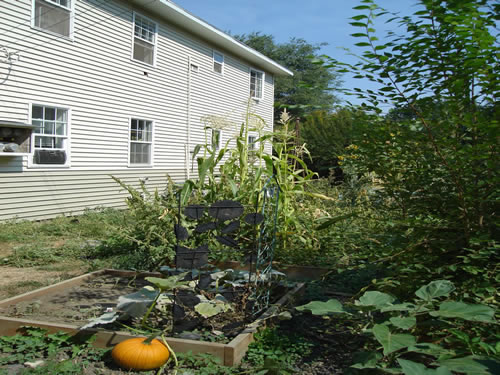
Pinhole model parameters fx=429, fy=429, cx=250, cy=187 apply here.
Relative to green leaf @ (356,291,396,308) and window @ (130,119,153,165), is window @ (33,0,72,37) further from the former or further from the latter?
green leaf @ (356,291,396,308)

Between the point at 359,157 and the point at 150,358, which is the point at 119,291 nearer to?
the point at 150,358

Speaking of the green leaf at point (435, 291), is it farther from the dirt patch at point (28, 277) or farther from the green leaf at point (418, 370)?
the dirt patch at point (28, 277)

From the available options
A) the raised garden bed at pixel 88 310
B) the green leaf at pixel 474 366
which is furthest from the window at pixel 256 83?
the green leaf at pixel 474 366

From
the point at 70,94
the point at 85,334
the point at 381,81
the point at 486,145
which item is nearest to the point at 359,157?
the point at 381,81

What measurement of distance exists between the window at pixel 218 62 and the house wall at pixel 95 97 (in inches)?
22.5

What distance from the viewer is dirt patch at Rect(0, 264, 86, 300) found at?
3.96 metres

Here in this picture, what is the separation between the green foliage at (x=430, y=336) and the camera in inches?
50.4

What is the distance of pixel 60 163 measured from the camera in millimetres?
8688

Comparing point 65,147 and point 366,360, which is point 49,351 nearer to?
point 366,360

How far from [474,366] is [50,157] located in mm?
8615

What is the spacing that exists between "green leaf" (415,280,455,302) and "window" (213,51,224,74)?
1344cm

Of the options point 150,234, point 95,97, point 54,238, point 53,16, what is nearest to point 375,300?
point 150,234

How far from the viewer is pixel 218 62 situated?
14391 millimetres

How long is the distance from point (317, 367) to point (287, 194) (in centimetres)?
256
